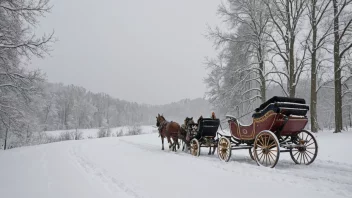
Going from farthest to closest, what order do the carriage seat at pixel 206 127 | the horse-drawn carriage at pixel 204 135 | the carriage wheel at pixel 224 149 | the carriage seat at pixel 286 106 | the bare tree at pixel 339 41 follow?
the bare tree at pixel 339 41
the carriage seat at pixel 206 127
the horse-drawn carriage at pixel 204 135
the carriage wheel at pixel 224 149
the carriage seat at pixel 286 106

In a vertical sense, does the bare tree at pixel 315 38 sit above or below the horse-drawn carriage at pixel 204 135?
above

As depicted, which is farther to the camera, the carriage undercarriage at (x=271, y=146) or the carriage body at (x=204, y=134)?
the carriage body at (x=204, y=134)

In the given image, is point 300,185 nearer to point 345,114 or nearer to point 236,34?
point 236,34

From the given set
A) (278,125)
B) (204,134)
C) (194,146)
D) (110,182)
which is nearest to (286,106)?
(278,125)

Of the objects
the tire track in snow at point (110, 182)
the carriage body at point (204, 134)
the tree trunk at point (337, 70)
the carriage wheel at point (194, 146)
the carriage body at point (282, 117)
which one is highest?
the tree trunk at point (337, 70)

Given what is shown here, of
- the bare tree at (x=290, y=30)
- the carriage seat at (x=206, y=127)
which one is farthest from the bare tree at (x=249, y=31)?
the carriage seat at (x=206, y=127)

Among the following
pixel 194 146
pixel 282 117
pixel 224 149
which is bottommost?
pixel 194 146

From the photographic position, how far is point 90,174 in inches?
253

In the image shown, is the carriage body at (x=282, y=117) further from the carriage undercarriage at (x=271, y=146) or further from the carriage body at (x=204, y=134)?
the carriage body at (x=204, y=134)

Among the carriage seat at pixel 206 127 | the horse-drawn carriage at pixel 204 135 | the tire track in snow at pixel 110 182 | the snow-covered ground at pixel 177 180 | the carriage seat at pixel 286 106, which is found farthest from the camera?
the carriage seat at pixel 206 127

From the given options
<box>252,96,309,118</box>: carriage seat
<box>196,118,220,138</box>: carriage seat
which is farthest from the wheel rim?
<box>196,118,220,138</box>: carriage seat

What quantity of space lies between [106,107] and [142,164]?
105 meters

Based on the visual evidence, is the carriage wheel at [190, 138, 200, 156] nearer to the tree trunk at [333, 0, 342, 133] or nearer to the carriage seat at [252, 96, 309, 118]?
the carriage seat at [252, 96, 309, 118]

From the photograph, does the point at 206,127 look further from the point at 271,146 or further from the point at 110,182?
the point at 110,182
